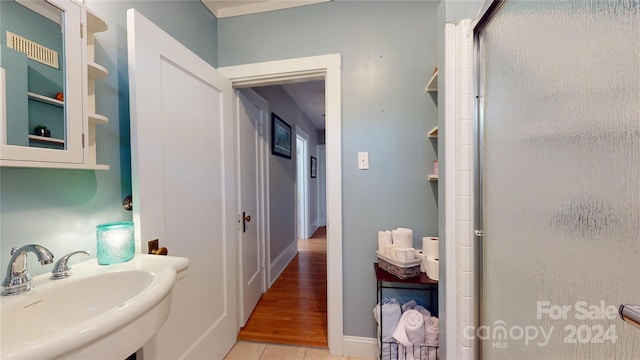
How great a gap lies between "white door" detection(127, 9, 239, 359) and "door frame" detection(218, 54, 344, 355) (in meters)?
0.48

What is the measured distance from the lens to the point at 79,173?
865 mm

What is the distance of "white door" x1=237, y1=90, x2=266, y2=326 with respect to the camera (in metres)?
1.87

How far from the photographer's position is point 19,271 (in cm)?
65

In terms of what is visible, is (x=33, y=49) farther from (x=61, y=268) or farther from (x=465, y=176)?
(x=465, y=176)

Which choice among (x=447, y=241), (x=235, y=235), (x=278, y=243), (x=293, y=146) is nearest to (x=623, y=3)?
(x=447, y=241)

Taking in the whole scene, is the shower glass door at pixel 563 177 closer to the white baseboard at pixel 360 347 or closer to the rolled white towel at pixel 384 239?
the rolled white towel at pixel 384 239

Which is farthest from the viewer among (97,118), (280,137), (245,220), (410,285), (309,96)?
(309,96)

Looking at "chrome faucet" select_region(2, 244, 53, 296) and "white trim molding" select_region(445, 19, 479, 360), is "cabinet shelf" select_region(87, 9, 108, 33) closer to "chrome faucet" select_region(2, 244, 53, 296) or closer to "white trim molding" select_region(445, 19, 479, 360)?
"chrome faucet" select_region(2, 244, 53, 296)

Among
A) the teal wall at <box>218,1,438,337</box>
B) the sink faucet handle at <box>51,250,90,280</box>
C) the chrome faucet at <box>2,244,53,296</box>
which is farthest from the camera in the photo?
the teal wall at <box>218,1,438,337</box>

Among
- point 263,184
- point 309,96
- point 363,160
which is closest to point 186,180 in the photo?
point 363,160

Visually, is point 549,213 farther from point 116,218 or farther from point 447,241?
point 116,218

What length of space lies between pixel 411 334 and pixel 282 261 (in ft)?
6.65

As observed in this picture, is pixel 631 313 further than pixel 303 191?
No

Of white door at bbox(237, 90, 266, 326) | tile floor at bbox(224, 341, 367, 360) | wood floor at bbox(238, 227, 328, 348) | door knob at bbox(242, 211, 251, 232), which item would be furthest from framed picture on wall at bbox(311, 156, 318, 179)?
tile floor at bbox(224, 341, 367, 360)
